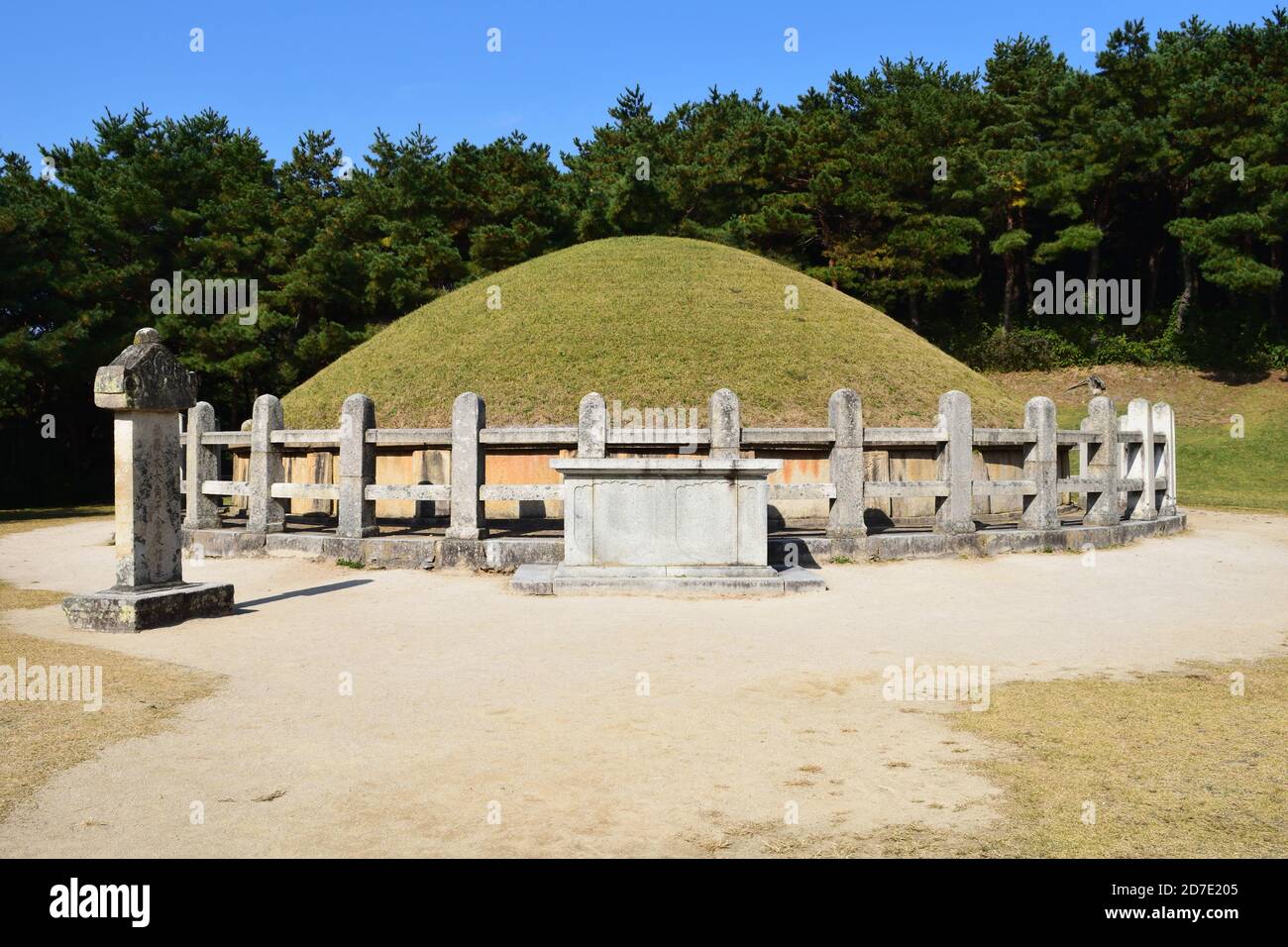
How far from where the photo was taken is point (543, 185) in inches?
1720

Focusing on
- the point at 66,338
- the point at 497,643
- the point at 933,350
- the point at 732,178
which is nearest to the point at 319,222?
the point at 66,338

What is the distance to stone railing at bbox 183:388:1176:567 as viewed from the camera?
1273 cm

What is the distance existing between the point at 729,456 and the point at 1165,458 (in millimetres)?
10561

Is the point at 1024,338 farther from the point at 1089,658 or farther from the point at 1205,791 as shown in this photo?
the point at 1205,791

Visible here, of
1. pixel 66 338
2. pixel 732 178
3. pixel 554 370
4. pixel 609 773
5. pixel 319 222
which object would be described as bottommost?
pixel 609 773

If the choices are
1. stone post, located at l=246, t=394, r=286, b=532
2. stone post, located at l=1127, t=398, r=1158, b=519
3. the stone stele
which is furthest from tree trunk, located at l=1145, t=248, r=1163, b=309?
stone post, located at l=246, t=394, r=286, b=532

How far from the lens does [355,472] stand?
43.2ft

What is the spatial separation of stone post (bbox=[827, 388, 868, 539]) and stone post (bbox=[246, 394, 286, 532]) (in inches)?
334

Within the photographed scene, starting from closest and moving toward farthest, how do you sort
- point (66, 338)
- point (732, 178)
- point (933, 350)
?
point (933, 350) → point (66, 338) → point (732, 178)

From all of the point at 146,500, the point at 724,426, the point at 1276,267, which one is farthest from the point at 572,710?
the point at 1276,267

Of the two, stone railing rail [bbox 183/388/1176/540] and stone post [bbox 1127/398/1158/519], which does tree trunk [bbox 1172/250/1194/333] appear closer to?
stone post [bbox 1127/398/1158/519]

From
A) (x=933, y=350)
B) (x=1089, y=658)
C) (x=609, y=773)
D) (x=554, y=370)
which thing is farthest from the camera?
(x=933, y=350)

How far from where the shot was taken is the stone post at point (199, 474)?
15.3 m

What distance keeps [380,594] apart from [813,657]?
5495mm
